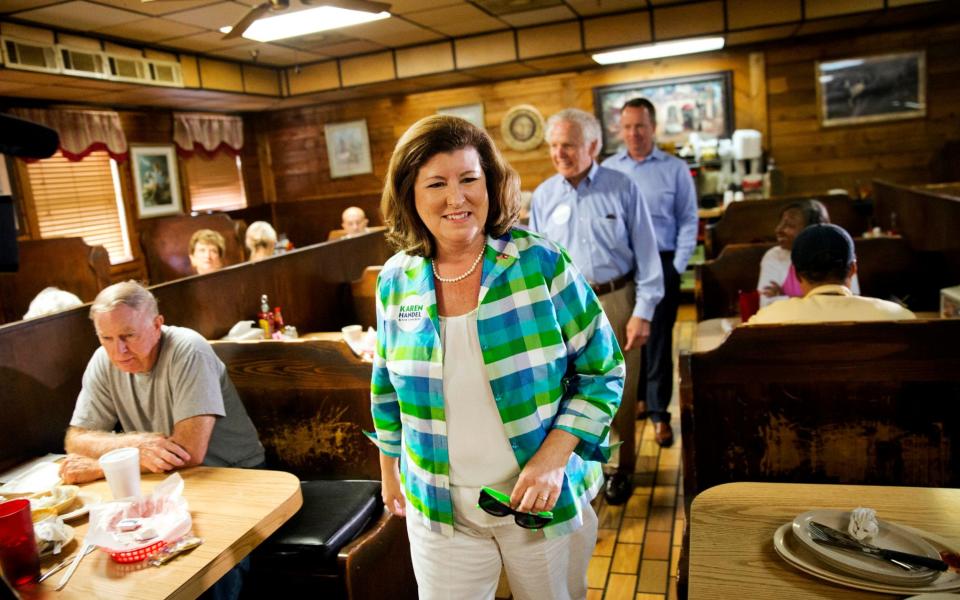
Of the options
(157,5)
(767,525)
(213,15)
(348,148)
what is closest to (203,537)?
(767,525)

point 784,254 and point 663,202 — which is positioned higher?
point 663,202

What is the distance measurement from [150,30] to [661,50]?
4.92 m

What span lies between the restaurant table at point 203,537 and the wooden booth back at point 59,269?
172 inches

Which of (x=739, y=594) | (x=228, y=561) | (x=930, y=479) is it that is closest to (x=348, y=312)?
(x=228, y=561)

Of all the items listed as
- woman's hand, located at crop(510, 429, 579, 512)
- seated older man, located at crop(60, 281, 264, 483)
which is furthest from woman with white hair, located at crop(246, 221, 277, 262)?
woman's hand, located at crop(510, 429, 579, 512)

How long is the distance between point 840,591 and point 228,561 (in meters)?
1.29

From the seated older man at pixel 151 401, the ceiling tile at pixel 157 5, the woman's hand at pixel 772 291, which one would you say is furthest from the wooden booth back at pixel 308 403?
the ceiling tile at pixel 157 5

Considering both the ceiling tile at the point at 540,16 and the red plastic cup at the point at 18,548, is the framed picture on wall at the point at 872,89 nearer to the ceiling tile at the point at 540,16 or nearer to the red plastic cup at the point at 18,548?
the ceiling tile at the point at 540,16

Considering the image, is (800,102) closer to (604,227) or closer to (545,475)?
(604,227)

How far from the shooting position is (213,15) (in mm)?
5566

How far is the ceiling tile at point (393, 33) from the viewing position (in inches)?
258

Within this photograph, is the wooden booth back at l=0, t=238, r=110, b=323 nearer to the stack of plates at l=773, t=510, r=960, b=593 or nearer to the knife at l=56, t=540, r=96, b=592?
the knife at l=56, t=540, r=96, b=592

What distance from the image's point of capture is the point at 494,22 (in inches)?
276

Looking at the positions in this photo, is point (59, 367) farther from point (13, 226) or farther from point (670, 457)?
point (670, 457)
